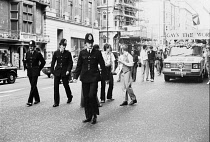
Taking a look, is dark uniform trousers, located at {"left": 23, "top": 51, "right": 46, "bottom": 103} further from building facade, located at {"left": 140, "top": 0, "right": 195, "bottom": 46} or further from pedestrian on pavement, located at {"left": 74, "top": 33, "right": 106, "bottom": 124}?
building facade, located at {"left": 140, "top": 0, "right": 195, "bottom": 46}

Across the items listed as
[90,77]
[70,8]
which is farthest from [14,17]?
[90,77]

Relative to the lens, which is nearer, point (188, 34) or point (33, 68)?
point (33, 68)

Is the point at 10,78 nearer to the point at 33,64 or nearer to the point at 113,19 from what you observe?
the point at 33,64

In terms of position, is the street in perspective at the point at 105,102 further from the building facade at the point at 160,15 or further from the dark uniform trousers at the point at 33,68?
the building facade at the point at 160,15

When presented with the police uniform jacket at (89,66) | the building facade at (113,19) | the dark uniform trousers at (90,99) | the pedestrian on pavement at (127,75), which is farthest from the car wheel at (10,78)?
the building facade at (113,19)

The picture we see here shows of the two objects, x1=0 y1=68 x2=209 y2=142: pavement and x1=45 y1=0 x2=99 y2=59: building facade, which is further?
x1=45 y1=0 x2=99 y2=59: building facade

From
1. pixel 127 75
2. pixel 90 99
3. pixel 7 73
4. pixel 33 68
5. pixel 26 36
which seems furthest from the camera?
pixel 26 36

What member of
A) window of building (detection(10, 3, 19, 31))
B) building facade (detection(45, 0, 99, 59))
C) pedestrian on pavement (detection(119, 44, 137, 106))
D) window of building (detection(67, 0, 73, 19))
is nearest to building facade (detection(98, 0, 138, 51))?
building facade (detection(45, 0, 99, 59))

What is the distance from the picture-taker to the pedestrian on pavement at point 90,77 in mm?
7012

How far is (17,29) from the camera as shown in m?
33.5

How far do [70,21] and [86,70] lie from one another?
39972 mm

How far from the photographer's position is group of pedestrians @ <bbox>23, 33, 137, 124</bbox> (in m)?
7.10

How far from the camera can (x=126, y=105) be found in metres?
9.52

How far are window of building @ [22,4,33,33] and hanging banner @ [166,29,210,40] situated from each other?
19285 millimetres
